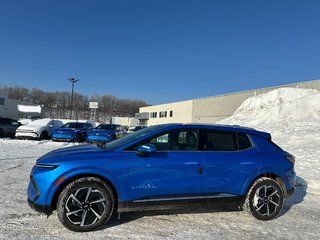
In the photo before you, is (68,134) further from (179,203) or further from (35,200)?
(179,203)

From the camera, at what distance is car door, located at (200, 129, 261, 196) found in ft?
15.6

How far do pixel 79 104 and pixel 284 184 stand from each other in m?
110

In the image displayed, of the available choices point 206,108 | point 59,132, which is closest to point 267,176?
point 59,132

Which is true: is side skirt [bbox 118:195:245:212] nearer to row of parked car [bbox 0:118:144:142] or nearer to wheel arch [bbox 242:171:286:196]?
wheel arch [bbox 242:171:286:196]

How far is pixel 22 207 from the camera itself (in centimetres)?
500

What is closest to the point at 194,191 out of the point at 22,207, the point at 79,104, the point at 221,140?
the point at 221,140

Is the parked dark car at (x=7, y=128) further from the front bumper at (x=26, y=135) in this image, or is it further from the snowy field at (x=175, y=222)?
the snowy field at (x=175, y=222)

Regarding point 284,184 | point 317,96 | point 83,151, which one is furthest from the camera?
point 317,96

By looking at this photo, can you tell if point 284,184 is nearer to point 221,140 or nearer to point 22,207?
point 221,140

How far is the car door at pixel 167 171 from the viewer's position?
4375 mm

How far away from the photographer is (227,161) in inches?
191

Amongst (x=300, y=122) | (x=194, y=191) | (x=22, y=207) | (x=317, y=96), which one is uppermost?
(x=317, y=96)

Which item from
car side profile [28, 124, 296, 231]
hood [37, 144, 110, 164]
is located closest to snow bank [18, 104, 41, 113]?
car side profile [28, 124, 296, 231]

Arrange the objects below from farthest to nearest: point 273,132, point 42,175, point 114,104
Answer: point 114,104, point 273,132, point 42,175
